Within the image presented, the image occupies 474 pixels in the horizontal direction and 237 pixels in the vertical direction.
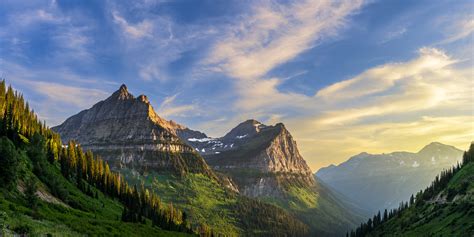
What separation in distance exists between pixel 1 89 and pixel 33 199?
129902 millimetres

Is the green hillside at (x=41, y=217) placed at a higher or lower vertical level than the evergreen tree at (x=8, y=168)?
lower

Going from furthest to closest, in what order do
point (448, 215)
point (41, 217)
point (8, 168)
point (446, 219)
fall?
point (448, 215) < point (446, 219) < point (8, 168) < point (41, 217)

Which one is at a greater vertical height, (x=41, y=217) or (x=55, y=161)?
(x=55, y=161)

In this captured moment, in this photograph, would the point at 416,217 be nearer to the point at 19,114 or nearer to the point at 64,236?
the point at 64,236

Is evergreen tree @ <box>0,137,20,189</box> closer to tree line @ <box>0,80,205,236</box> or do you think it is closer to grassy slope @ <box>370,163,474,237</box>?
tree line @ <box>0,80,205,236</box>

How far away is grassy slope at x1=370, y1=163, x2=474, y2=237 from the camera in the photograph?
13107 centimetres

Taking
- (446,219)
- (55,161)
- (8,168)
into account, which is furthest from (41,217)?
(446,219)

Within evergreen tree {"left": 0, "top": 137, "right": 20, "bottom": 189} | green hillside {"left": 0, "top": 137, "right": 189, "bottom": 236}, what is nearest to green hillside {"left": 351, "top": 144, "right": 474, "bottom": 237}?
green hillside {"left": 0, "top": 137, "right": 189, "bottom": 236}

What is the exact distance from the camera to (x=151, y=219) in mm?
170625

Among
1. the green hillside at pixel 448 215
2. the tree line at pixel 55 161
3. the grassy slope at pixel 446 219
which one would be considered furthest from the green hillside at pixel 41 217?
the grassy slope at pixel 446 219

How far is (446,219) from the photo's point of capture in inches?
5960

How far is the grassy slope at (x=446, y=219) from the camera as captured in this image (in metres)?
131

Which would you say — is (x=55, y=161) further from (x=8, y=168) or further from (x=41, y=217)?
(x=41, y=217)

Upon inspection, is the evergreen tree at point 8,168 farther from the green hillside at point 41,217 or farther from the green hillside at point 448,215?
the green hillside at point 448,215
